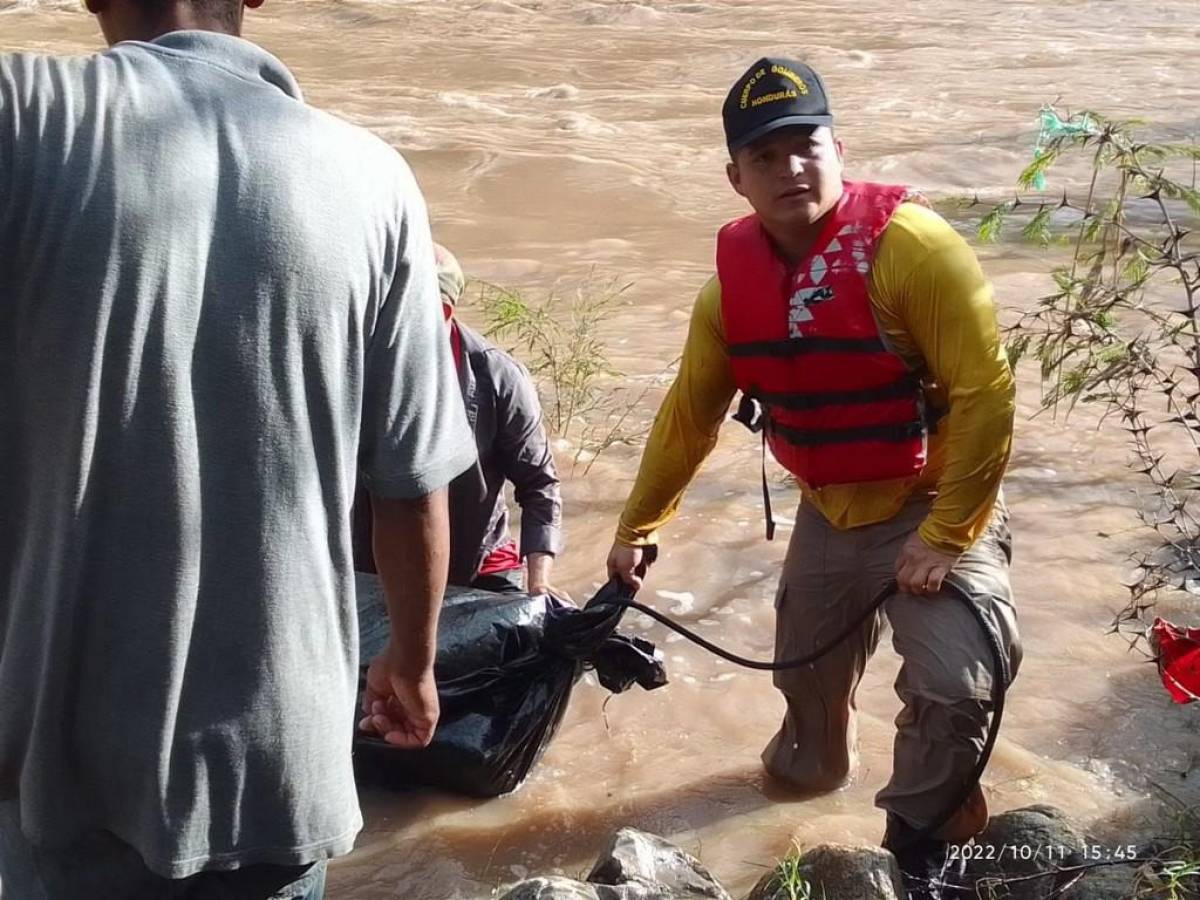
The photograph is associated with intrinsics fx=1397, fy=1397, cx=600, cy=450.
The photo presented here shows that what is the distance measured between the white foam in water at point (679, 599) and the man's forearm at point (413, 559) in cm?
284

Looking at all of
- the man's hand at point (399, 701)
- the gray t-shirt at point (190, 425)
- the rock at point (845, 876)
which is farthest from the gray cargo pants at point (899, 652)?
the gray t-shirt at point (190, 425)

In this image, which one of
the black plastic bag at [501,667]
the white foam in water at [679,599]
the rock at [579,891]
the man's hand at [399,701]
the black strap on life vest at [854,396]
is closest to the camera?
the man's hand at [399,701]

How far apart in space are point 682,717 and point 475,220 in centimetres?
692

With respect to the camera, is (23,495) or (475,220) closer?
(23,495)

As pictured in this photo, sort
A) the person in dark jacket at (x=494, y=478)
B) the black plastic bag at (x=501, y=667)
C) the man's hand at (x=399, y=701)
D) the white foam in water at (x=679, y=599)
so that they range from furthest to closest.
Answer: the white foam in water at (x=679, y=599), the person in dark jacket at (x=494, y=478), the black plastic bag at (x=501, y=667), the man's hand at (x=399, y=701)

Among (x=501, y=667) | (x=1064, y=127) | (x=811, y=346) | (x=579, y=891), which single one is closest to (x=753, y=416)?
(x=811, y=346)

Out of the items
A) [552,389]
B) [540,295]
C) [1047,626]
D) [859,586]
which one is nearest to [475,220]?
[540,295]

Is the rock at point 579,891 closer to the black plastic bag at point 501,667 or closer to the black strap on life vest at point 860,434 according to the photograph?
the black plastic bag at point 501,667

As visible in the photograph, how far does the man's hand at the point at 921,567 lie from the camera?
9.78ft

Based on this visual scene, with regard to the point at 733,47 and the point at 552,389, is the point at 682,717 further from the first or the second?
the point at 733,47

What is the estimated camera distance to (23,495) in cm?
165

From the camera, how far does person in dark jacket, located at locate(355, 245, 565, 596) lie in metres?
3.61

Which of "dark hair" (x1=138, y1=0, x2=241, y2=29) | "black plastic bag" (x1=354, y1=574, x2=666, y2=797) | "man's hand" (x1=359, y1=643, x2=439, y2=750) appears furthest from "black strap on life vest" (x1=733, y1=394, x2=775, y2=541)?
"dark hair" (x1=138, y1=0, x2=241, y2=29)

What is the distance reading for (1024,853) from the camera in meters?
3.09
